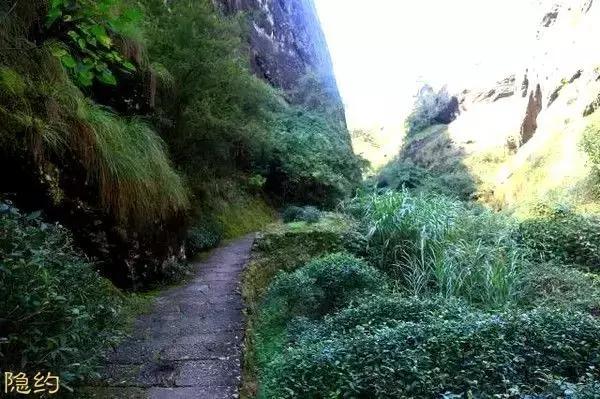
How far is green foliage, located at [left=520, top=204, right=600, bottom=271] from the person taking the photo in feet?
22.1

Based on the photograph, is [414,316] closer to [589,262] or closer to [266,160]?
[589,262]

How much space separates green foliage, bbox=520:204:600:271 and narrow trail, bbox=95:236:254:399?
16.1 feet

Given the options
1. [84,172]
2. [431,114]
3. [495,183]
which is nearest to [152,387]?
[84,172]

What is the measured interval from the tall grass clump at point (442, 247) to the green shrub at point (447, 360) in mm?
1719

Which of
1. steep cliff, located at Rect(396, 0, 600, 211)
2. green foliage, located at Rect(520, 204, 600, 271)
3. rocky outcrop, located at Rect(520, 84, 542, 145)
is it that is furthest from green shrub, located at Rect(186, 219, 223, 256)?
rocky outcrop, located at Rect(520, 84, 542, 145)

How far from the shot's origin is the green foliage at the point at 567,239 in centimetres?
675

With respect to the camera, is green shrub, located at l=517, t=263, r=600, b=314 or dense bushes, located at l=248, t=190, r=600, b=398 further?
green shrub, located at l=517, t=263, r=600, b=314

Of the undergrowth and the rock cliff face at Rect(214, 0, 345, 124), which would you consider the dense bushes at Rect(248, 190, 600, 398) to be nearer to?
the undergrowth

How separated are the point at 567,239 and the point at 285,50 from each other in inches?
492

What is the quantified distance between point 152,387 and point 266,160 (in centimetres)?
839

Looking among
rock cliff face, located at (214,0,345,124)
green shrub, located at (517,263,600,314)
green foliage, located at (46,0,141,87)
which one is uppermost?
rock cliff face, located at (214,0,345,124)

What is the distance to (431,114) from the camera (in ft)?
84.3

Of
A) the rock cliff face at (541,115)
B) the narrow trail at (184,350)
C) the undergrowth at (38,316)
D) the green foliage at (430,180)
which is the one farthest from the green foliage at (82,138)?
the green foliage at (430,180)

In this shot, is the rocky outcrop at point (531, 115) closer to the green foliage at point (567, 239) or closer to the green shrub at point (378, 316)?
the green foliage at point (567, 239)
